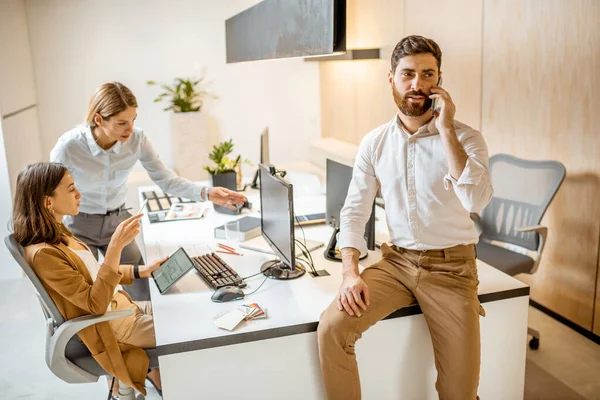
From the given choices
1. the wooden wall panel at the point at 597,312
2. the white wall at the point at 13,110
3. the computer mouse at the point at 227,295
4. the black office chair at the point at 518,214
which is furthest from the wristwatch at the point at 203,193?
the wooden wall panel at the point at 597,312

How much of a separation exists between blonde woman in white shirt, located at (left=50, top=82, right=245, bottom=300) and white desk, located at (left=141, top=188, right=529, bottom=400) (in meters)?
0.80

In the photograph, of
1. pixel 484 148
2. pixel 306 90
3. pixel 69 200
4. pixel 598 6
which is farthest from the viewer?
pixel 306 90

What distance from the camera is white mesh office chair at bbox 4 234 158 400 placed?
201 centimetres

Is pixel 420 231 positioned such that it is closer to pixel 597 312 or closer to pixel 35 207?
pixel 35 207

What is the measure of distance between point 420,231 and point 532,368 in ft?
4.61

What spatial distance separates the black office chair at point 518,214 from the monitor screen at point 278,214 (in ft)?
4.27

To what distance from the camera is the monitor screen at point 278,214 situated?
2211 millimetres

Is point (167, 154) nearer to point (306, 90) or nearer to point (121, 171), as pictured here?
point (306, 90)

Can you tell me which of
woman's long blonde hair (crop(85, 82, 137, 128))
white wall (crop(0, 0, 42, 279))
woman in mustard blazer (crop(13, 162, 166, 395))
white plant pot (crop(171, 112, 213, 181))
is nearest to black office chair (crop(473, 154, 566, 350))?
Answer: woman in mustard blazer (crop(13, 162, 166, 395))

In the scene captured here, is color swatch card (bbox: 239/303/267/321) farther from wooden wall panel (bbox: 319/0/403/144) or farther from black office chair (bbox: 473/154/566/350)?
wooden wall panel (bbox: 319/0/403/144)

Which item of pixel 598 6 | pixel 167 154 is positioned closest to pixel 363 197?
pixel 598 6

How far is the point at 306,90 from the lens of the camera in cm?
748

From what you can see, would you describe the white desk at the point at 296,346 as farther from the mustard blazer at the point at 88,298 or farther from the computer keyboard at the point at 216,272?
the mustard blazer at the point at 88,298

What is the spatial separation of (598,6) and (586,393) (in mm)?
1976
